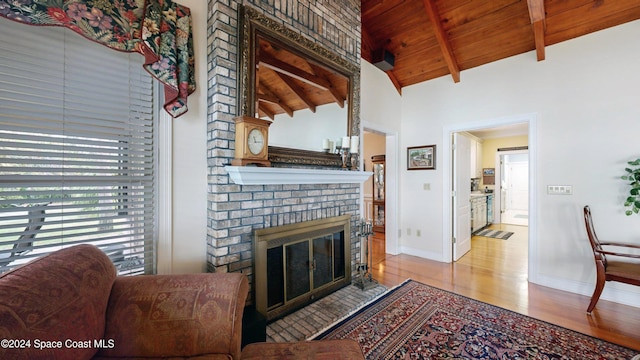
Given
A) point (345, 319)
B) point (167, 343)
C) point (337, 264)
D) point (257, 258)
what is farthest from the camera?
point (337, 264)

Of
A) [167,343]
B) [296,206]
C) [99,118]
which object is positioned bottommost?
[167,343]

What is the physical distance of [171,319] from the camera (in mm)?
1155

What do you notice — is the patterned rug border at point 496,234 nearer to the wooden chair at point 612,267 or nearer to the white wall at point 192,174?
the wooden chair at point 612,267

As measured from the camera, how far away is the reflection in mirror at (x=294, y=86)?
6.14 ft

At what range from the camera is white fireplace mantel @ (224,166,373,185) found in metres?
1.70

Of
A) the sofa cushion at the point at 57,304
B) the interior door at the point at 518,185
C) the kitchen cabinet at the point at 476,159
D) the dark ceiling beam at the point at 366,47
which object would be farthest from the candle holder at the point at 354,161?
the interior door at the point at 518,185

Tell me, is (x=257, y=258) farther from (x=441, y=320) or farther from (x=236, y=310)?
(x=441, y=320)

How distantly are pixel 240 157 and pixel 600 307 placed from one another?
3.73m

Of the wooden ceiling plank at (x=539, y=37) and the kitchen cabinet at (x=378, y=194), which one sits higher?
the wooden ceiling plank at (x=539, y=37)

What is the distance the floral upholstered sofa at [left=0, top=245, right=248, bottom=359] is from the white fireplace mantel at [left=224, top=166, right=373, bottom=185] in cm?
67

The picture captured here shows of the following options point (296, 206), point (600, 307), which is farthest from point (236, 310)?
point (600, 307)

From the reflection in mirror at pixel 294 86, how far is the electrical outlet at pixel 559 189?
96.4 inches

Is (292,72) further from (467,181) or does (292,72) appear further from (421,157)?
(467,181)

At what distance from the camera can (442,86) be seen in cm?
380
